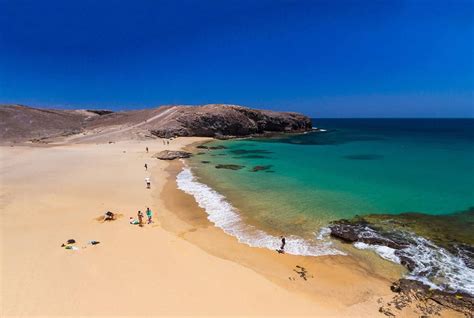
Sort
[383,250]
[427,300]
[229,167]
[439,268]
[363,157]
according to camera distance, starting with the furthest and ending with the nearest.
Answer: [363,157] → [229,167] → [383,250] → [439,268] → [427,300]

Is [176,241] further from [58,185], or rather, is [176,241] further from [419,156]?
[419,156]

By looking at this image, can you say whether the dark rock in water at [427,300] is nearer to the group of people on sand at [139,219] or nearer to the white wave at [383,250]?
the white wave at [383,250]

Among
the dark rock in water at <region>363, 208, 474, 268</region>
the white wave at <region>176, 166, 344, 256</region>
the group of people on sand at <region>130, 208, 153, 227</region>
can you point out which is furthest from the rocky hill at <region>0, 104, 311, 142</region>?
the dark rock in water at <region>363, 208, 474, 268</region>

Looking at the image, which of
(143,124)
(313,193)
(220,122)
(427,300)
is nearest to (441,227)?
(427,300)

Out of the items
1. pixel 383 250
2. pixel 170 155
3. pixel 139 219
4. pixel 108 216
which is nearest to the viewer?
pixel 383 250

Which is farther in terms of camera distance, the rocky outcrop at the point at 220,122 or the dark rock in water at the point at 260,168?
the rocky outcrop at the point at 220,122

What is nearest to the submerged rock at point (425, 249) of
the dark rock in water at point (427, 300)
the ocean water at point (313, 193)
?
the dark rock in water at point (427, 300)

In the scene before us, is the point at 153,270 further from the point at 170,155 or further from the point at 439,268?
the point at 170,155
